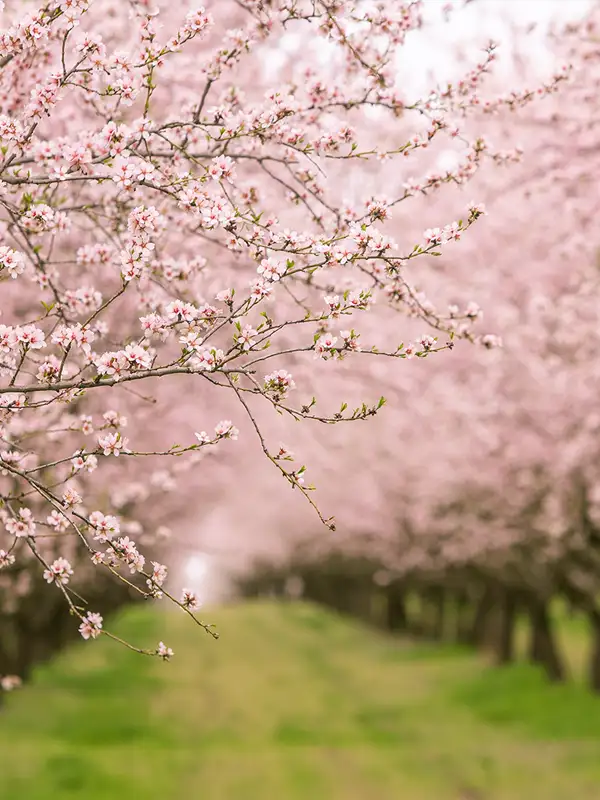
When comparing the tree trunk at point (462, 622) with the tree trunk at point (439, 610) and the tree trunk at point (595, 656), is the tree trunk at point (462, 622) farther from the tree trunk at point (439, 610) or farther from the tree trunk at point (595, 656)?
the tree trunk at point (595, 656)

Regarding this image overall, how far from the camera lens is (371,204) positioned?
4973mm

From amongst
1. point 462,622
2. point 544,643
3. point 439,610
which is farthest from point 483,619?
point 544,643

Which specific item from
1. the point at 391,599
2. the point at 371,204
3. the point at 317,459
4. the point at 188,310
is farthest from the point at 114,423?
the point at 391,599

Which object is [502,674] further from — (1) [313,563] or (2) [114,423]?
(1) [313,563]

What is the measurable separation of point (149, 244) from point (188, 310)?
1.11 feet

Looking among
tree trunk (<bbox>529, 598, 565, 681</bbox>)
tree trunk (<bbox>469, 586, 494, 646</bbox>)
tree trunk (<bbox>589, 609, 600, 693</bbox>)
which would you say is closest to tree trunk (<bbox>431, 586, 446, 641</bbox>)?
tree trunk (<bbox>469, 586, 494, 646</bbox>)

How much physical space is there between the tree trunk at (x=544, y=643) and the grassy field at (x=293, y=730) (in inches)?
18.7

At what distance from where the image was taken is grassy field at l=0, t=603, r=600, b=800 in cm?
1485

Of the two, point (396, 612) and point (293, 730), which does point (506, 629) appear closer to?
point (293, 730)

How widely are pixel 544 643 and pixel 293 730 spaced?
8.77 metres

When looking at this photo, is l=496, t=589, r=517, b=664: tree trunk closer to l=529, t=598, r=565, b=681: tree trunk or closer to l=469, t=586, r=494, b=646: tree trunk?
l=469, t=586, r=494, b=646: tree trunk

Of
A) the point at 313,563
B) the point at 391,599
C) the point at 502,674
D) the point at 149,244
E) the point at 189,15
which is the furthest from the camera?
the point at 313,563

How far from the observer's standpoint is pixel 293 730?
20.9 m

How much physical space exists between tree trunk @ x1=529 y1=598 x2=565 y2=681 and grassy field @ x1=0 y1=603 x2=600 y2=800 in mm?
475
